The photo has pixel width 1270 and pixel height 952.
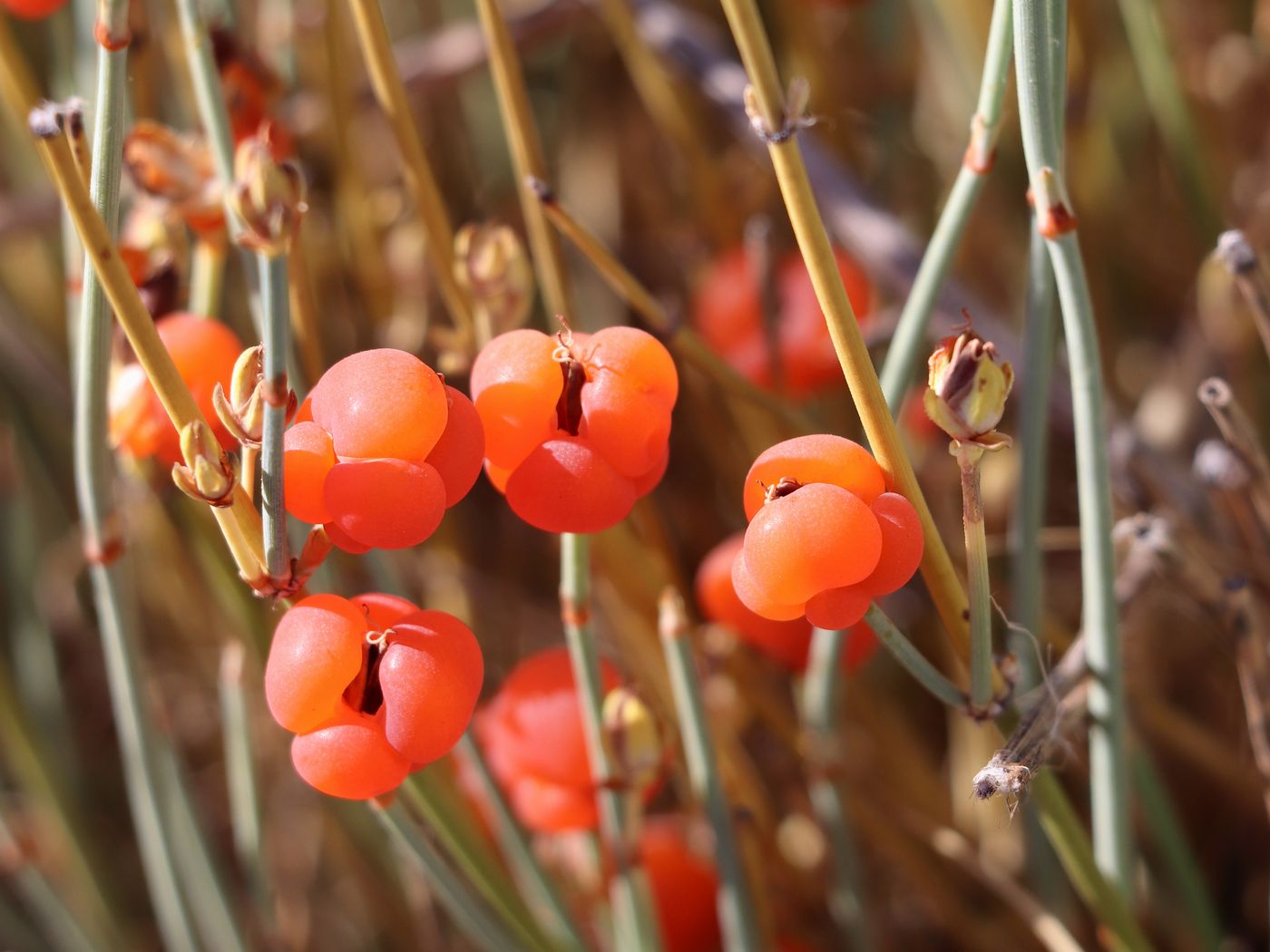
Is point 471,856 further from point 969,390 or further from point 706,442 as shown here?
point 706,442

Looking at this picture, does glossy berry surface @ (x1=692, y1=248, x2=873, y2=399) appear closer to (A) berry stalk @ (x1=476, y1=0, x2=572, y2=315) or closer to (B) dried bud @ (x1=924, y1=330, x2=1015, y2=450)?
(A) berry stalk @ (x1=476, y1=0, x2=572, y2=315)

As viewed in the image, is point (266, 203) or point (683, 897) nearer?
point (266, 203)

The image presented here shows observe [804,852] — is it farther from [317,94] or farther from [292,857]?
[317,94]

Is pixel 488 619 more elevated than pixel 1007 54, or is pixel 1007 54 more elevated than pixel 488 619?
pixel 1007 54

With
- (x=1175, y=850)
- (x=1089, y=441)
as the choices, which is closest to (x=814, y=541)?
(x=1089, y=441)

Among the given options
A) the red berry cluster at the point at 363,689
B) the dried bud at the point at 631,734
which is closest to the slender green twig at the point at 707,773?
the dried bud at the point at 631,734

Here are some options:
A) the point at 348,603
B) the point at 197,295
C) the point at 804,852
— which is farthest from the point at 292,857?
the point at 348,603

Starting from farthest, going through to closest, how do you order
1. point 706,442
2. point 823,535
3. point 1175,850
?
point 706,442, point 1175,850, point 823,535
